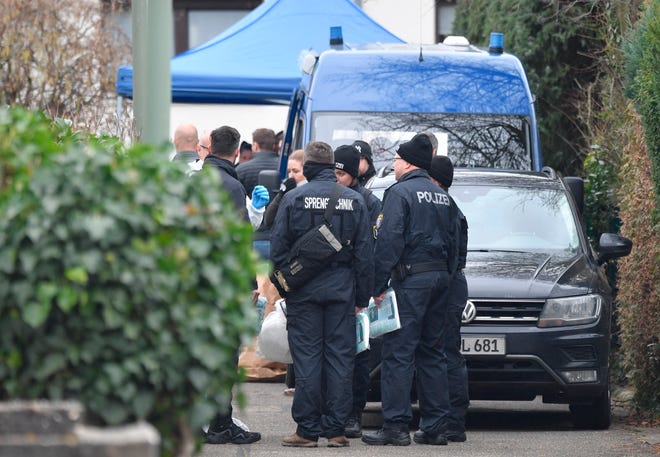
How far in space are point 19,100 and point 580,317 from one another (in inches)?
424

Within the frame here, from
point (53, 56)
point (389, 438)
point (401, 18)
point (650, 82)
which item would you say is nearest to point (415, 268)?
point (389, 438)

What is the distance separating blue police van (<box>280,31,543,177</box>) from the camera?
11898 millimetres

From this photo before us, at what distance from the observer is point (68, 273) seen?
3678 mm

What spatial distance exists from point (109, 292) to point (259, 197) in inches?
213

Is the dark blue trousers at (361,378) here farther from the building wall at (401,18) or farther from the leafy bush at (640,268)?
the building wall at (401,18)

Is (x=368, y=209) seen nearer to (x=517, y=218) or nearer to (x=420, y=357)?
(x=420, y=357)

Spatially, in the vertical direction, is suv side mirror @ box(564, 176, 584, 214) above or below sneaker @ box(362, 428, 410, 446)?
above

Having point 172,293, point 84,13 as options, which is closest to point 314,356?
point 172,293

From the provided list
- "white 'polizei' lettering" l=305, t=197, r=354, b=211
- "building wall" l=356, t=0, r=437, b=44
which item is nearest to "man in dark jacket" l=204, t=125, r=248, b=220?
→ "white 'polizei' lettering" l=305, t=197, r=354, b=211

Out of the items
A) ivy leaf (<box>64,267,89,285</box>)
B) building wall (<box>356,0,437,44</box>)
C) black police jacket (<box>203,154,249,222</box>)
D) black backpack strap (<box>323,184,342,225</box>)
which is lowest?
building wall (<box>356,0,437,44</box>)

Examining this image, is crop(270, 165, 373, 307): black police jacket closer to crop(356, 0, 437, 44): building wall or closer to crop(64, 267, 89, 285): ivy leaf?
crop(64, 267, 89, 285): ivy leaf

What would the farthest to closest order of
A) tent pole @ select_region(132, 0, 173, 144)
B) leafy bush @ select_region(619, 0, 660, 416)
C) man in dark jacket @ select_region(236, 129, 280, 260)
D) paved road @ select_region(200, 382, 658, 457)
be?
man in dark jacket @ select_region(236, 129, 280, 260)
leafy bush @ select_region(619, 0, 660, 416)
paved road @ select_region(200, 382, 658, 457)
tent pole @ select_region(132, 0, 173, 144)

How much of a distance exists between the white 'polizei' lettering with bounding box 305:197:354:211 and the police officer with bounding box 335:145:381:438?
318mm

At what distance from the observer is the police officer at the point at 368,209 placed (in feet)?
30.3
